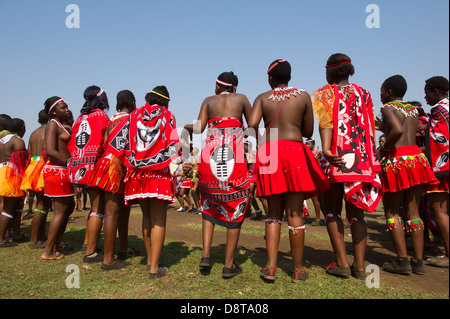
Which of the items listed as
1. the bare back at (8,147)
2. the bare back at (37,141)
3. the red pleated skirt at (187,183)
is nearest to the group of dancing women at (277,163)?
the bare back at (37,141)

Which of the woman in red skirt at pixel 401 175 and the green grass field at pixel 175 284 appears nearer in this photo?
the green grass field at pixel 175 284

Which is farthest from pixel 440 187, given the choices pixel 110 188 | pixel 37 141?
pixel 37 141

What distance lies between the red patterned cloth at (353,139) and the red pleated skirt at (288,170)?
24cm

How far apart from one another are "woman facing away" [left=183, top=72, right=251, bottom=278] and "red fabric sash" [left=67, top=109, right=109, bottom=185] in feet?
4.42

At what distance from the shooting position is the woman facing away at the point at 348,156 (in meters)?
3.32

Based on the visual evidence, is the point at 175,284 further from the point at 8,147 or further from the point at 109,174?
the point at 8,147

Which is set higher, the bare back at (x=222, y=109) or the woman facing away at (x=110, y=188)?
the bare back at (x=222, y=109)

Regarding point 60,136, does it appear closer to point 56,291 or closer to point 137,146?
point 137,146

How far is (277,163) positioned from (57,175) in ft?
10.7

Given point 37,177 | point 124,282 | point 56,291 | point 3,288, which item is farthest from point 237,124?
point 37,177

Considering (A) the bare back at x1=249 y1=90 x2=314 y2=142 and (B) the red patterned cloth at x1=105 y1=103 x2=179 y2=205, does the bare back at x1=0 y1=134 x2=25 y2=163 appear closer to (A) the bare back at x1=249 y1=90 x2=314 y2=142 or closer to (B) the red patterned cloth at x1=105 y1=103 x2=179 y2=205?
(B) the red patterned cloth at x1=105 y1=103 x2=179 y2=205

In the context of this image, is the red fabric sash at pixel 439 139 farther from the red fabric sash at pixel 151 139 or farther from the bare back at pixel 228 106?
the red fabric sash at pixel 151 139

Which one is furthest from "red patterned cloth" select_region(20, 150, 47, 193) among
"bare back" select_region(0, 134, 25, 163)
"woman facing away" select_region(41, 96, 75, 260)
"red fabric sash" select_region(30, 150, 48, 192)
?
"woman facing away" select_region(41, 96, 75, 260)

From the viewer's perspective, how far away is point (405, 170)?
3.70m
